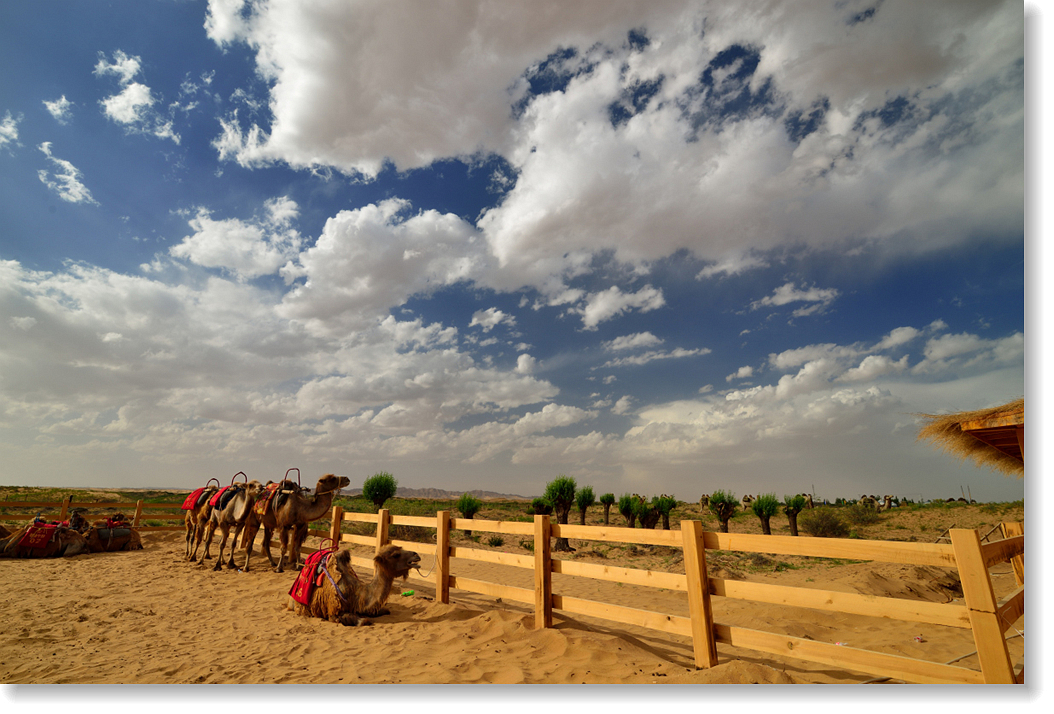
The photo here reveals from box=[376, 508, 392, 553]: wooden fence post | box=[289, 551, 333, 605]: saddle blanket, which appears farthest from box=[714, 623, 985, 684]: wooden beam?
box=[376, 508, 392, 553]: wooden fence post

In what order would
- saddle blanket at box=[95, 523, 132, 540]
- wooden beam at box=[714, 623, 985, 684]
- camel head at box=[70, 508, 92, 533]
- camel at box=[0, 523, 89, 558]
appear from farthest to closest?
camel head at box=[70, 508, 92, 533]
saddle blanket at box=[95, 523, 132, 540]
camel at box=[0, 523, 89, 558]
wooden beam at box=[714, 623, 985, 684]

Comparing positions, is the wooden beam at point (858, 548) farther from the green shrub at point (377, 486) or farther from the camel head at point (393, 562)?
the green shrub at point (377, 486)

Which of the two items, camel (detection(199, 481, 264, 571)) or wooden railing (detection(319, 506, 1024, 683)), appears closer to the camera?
wooden railing (detection(319, 506, 1024, 683))

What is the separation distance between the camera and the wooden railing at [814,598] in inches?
112

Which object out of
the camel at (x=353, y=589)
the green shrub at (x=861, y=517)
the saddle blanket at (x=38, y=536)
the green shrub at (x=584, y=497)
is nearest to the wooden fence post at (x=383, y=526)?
the camel at (x=353, y=589)

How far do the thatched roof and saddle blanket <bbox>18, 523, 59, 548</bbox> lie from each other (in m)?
18.5

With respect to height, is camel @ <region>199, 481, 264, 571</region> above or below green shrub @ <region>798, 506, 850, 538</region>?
above

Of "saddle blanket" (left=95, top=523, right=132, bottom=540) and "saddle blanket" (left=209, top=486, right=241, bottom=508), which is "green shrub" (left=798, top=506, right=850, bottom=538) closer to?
"saddle blanket" (left=209, top=486, right=241, bottom=508)

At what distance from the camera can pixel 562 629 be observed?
5242 mm

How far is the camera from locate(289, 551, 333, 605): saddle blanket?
6.26 meters

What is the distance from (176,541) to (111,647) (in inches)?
469

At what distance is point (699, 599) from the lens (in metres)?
4.01

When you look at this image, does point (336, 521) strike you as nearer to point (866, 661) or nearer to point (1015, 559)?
point (866, 661)

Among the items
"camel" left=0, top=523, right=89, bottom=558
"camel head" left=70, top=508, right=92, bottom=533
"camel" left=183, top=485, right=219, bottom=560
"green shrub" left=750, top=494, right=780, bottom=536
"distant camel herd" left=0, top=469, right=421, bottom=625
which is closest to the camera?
"distant camel herd" left=0, top=469, right=421, bottom=625
